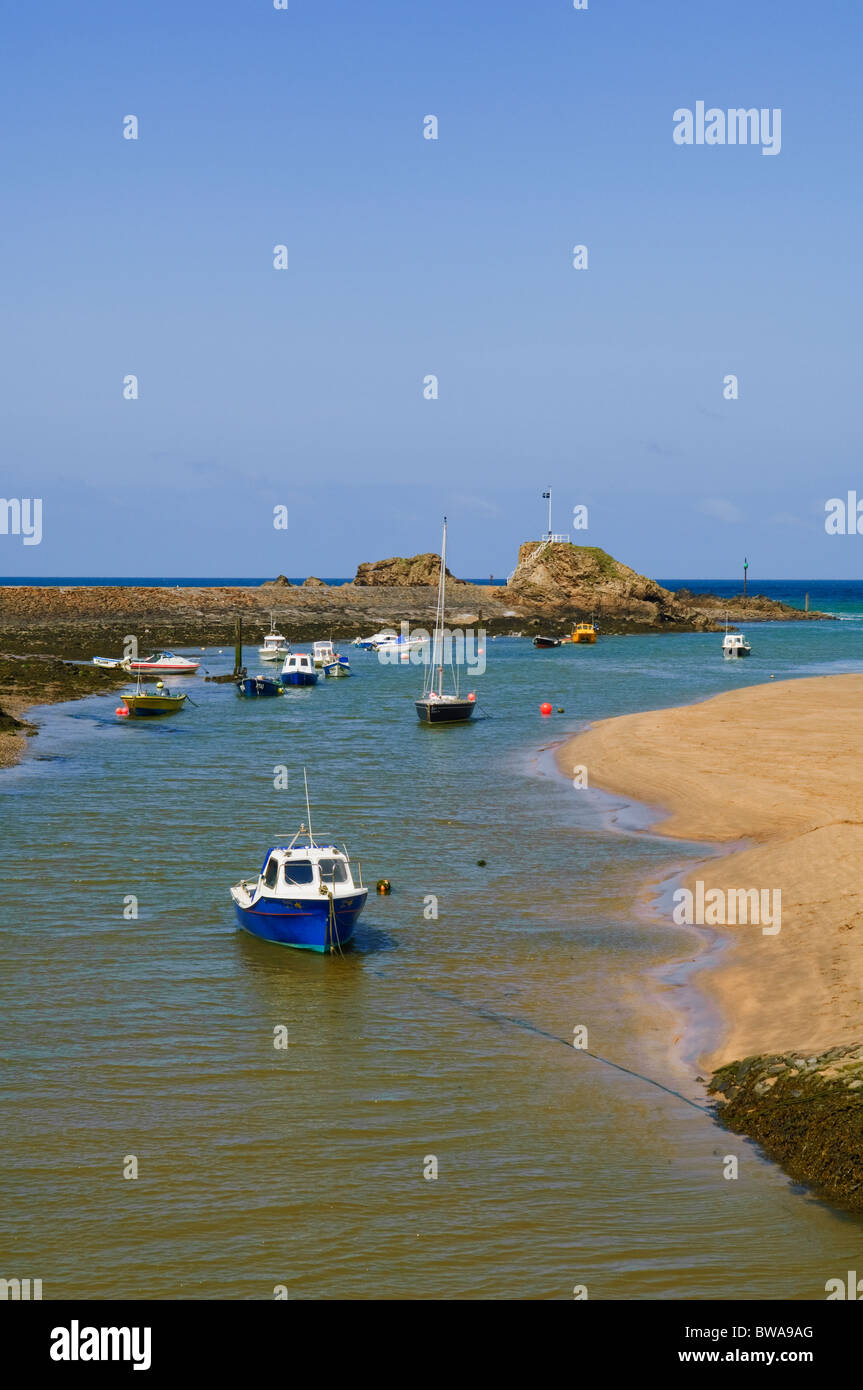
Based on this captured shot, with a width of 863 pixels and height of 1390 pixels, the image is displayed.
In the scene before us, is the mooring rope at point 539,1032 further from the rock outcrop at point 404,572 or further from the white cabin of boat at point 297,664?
the rock outcrop at point 404,572

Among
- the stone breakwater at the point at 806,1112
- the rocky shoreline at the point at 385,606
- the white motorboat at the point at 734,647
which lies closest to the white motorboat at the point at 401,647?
the rocky shoreline at the point at 385,606

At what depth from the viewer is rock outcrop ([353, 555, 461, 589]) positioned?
548 feet

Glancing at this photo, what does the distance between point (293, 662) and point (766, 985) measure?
62.6 m

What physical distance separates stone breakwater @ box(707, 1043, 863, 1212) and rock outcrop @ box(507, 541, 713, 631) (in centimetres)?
13363

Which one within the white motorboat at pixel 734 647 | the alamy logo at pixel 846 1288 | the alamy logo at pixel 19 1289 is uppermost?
the white motorboat at pixel 734 647

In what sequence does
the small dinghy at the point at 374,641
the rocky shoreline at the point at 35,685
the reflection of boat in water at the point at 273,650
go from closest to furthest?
the rocky shoreline at the point at 35,685, the reflection of boat in water at the point at 273,650, the small dinghy at the point at 374,641

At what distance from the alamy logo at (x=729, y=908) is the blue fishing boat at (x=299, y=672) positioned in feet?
179

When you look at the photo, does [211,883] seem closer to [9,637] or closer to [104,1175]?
[104,1175]

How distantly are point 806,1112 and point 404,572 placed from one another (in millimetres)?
155990

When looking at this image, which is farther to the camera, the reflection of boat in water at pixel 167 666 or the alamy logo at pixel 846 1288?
the reflection of boat in water at pixel 167 666

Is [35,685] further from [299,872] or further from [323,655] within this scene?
[299,872]
